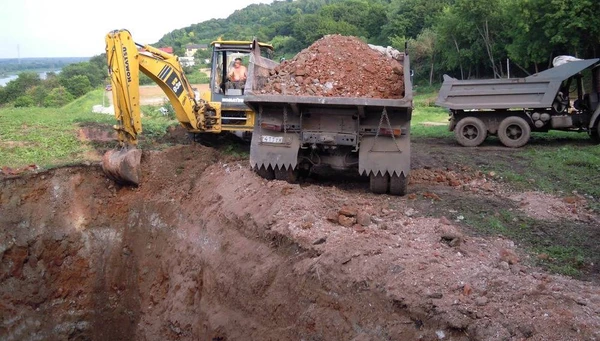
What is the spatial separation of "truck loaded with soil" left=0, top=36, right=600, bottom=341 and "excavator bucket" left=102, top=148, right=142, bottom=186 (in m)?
0.24

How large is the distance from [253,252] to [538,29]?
2601 centimetres

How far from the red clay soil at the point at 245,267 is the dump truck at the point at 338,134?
42 cm

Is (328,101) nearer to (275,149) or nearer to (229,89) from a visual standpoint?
(275,149)

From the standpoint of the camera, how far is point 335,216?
6449 mm

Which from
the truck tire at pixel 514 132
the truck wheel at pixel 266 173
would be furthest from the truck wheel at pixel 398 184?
the truck tire at pixel 514 132

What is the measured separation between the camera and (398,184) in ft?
25.8

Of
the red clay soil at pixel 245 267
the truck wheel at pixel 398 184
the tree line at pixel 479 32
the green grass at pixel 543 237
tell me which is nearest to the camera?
the red clay soil at pixel 245 267

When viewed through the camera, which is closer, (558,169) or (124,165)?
(124,165)

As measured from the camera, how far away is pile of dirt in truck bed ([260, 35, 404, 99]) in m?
7.98

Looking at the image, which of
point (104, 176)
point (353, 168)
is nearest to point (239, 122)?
point (104, 176)

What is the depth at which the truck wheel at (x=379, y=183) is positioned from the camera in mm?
7926

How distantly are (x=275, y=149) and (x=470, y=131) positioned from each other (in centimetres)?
752

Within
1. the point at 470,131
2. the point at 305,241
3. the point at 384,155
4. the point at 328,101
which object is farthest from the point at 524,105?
the point at 305,241

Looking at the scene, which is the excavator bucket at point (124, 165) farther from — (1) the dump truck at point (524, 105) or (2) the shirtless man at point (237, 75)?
(1) the dump truck at point (524, 105)
